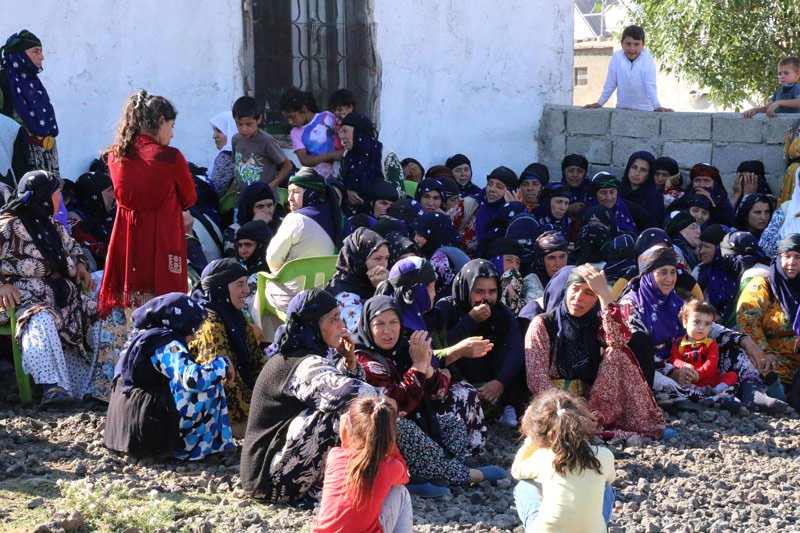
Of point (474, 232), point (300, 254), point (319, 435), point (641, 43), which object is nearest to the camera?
point (319, 435)

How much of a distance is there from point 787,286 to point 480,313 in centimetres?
209

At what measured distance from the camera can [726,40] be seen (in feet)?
47.5

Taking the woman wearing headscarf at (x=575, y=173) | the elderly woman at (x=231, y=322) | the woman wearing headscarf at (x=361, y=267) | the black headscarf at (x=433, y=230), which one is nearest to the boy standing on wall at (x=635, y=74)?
the woman wearing headscarf at (x=575, y=173)

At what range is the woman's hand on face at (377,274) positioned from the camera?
6.35 metres

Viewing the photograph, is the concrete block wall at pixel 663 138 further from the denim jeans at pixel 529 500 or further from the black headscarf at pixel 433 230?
the denim jeans at pixel 529 500

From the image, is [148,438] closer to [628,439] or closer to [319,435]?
[319,435]

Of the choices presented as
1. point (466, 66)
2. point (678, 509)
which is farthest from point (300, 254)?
point (466, 66)

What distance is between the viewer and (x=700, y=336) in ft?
22.9

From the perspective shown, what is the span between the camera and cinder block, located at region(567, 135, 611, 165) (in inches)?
418

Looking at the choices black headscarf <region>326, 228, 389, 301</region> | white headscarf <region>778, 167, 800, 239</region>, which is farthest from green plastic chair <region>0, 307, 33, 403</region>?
white headscarf <region>778, 167, 800, 239</region>

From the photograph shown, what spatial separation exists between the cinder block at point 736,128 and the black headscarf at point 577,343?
4047 millimetres

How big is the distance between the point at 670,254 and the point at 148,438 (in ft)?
10.6

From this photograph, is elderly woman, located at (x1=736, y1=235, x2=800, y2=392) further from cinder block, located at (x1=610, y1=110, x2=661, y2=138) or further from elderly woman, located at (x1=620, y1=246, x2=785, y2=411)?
cinder block, located at (x1=610, y1=110, x2=661, y2=138)

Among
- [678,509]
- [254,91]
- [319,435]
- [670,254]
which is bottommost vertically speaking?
[678,509]
